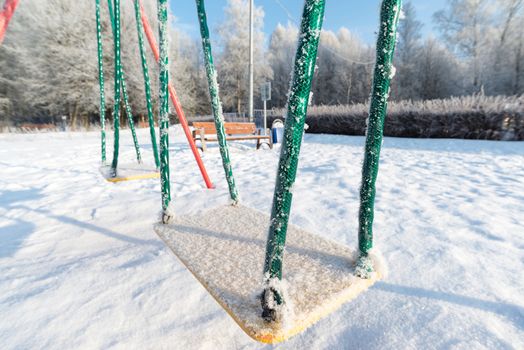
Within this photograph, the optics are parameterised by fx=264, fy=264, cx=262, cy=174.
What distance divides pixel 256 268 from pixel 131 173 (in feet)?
7.02

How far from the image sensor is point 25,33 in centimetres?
1280

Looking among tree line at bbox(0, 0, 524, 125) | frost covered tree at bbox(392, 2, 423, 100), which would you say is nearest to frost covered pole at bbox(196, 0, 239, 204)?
tree line at bbox(0, 0, 524, 125)

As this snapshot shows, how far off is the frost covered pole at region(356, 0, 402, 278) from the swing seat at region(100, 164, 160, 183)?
6.87 ft

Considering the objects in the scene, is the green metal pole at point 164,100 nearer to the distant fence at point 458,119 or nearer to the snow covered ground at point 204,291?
the snow covered ground at point 204,291

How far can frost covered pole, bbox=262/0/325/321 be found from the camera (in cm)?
66

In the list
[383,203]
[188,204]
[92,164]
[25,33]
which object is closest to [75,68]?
[25,33]

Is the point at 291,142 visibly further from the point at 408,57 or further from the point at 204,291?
the point at 408,57

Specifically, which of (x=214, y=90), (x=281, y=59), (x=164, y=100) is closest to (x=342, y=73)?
(x=281, y=59)

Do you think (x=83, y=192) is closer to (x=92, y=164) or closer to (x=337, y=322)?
(x=92, y=164)

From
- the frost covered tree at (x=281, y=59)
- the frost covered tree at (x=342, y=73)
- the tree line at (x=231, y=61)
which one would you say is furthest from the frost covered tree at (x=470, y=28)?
the frost covered tree at (x=281, y=59)

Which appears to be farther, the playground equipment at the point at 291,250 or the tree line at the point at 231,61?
the tree line at the point at 231,61

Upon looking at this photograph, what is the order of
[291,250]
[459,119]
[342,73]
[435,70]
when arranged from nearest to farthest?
[291,250]
[459,119]
[435,70]
[342,73]

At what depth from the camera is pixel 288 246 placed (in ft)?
3.75

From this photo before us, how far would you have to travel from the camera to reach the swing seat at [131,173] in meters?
2.47
